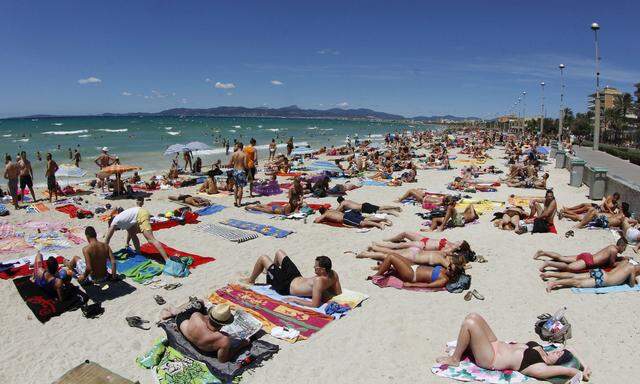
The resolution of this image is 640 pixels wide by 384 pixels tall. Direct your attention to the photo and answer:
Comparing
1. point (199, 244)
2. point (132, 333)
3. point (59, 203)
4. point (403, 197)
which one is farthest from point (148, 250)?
point (403, 197)

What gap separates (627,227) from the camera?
827 centimetres

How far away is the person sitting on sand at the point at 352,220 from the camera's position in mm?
9438

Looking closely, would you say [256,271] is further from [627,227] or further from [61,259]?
[627,227]

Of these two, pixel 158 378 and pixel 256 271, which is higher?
pixel 256 271

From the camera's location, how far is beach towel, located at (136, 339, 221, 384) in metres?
4.13

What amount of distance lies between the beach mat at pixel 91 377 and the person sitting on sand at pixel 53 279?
1.95 metres

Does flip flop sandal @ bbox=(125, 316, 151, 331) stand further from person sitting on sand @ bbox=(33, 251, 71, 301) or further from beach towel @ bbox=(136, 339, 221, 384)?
person sitting on sand @ bbox=(33, 251, 71, 301)

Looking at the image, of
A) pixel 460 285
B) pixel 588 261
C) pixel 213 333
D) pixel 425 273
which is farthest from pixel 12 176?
pixel 588 261

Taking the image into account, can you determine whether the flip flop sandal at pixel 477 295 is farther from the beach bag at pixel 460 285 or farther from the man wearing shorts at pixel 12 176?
the man wearing shorts at pixel 12 176

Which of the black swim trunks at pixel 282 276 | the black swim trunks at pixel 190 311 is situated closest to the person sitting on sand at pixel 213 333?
the black swim trunks at pixel 190 311

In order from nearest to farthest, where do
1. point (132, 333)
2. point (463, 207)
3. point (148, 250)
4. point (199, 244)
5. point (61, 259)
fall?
point (132, 333)
point (61, 259)
point (148, 250)
point (199, 244)
point (463, 207)

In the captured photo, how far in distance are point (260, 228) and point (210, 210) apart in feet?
8.02

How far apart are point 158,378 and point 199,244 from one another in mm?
4479

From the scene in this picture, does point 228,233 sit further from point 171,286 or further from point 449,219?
point 449,219
